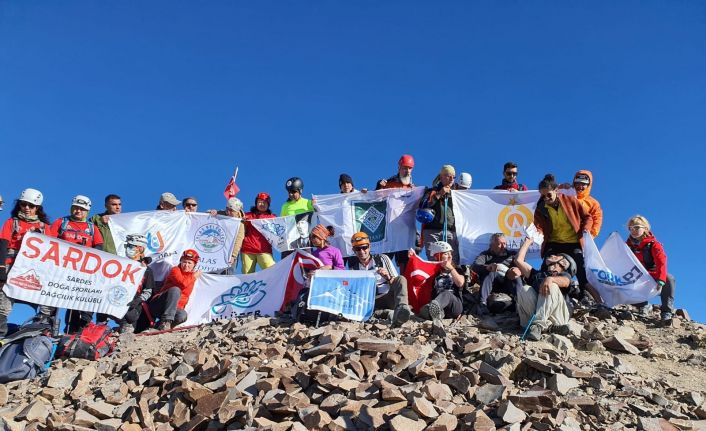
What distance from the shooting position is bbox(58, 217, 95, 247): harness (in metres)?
9.68

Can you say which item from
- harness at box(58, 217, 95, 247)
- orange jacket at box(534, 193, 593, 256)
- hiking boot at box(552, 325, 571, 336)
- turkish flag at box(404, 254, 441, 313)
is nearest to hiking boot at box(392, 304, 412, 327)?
turkish flag at box(404, 254, 441, 313)

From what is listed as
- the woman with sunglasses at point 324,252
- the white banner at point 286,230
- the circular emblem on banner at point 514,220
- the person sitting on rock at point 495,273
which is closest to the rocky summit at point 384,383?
the person sitting on rock at point 495,273

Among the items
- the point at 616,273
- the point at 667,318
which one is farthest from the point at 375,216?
the point at 667,318

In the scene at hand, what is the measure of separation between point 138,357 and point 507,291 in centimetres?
548

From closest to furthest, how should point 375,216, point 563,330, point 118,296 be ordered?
1. point 563,330
2. point 118,296
3. point 375,216

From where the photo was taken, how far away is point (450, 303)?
862 centimetres

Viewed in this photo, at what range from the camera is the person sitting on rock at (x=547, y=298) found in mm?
7871

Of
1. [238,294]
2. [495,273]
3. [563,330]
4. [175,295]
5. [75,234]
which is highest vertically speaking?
[495,273]

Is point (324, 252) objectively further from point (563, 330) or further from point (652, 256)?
point (652, 256)

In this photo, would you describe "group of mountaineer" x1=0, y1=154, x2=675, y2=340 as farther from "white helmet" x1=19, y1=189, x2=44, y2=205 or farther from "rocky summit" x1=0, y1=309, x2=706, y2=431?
"rocky summit" x1=0, y1=309, x2=706, y2=431

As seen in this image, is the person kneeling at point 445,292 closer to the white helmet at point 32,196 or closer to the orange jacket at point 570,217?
the orange jacket at point 570,217

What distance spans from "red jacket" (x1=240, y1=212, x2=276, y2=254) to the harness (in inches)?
122

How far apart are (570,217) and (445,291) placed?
2.61 meters

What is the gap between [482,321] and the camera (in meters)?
8.51
